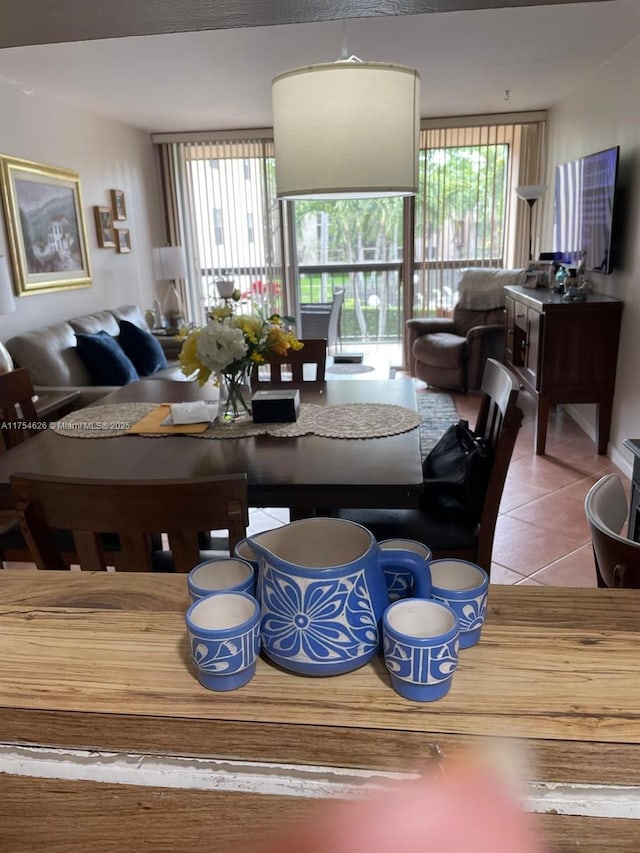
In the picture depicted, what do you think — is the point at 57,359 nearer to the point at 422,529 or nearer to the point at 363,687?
the point at 422,529

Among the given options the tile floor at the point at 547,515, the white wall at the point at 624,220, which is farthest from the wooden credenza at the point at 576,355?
the tile floor at the point at 547,515

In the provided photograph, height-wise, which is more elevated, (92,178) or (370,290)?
(92,178)

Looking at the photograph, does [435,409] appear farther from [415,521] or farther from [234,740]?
[234,740]

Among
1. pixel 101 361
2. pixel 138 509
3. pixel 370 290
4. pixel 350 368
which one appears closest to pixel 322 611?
pixel 138 509

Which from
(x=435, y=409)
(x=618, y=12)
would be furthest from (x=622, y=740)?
(x=435, y=409)

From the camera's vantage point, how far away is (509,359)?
5230 millimetres

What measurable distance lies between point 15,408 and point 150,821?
2200 mm

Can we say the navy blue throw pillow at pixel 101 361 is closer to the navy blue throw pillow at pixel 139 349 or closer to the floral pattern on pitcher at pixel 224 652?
the navy blue throw pillow at pixel 139 349

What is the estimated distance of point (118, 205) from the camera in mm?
5789

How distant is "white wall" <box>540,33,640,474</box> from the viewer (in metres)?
3.67

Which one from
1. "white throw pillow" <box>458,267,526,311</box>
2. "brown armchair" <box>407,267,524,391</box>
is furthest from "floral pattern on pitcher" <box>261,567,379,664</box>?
"white throw pillow" <box>458,267,526,311</box>

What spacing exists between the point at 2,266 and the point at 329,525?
3255mm

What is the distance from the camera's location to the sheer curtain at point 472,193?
6137 millimetres

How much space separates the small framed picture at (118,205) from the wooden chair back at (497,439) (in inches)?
179
